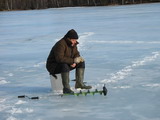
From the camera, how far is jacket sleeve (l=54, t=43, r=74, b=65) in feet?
16.8

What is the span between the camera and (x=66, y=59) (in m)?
5.14

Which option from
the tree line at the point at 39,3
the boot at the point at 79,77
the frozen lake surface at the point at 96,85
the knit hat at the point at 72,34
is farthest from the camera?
the tree line at the point at 39,3

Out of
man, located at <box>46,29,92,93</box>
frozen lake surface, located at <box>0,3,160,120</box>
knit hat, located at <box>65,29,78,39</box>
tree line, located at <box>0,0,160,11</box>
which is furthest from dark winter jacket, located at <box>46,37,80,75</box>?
tree line, located at <box>0,0,160,11</box>

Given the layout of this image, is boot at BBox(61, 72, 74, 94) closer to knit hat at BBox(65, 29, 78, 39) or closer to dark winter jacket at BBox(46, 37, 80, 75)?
dark winter jacket at BBox(46, 37, 80, 75)

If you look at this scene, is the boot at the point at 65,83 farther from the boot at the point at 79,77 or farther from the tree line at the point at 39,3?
the tree line at the point at 39,3

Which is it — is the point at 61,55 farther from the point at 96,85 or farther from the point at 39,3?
the point at 39,3

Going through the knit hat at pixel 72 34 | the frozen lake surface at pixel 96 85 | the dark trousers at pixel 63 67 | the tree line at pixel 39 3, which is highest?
the knit hat at pixel 72 34

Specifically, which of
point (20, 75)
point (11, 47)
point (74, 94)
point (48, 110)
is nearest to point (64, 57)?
point (74, 94)

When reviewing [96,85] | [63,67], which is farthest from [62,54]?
[96,85]

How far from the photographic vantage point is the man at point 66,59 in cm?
512

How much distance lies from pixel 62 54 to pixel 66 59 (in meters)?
0.09

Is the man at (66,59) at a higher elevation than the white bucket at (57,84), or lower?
higher

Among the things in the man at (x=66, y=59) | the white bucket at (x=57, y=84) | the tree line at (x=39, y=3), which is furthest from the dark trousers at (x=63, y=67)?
the tree line at (x=39, y=3)

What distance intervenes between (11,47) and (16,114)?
7.18 metres
